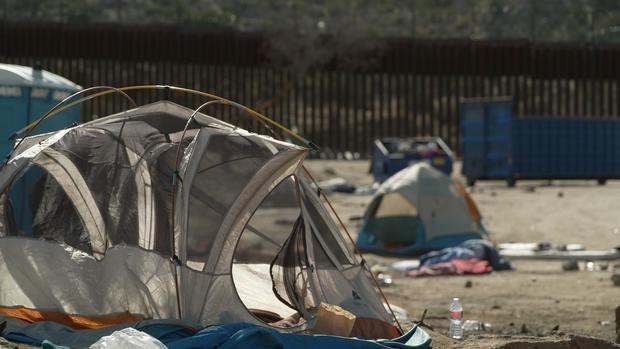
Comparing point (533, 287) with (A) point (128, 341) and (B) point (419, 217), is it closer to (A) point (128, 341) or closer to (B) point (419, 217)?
(B) point (419, 217)

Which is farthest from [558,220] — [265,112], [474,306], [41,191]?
[265,112]

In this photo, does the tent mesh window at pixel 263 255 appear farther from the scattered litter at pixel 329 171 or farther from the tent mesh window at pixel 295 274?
the scattered litter at pixel 329 171

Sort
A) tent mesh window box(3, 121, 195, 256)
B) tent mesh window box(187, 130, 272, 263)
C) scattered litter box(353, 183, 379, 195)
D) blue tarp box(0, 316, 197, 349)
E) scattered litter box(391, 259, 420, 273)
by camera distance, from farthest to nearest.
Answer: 1. scattered litter box(353, 183, 379, 195)
2. scattered litter box(391, 259, 420, 273)
3. tent mesh window box(3, 121, 195, 256)
4. tent mesh window box(187, 130, 272, 263)
5. blue tarp box(0, 316, 197, 349)

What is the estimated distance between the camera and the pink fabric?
17.3 m

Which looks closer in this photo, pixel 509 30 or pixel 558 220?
pixel 558 220

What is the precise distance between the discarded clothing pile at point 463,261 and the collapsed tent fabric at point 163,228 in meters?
6.27

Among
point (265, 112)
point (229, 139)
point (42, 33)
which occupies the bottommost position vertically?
point (265, 112)

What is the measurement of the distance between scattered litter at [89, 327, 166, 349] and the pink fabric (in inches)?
356

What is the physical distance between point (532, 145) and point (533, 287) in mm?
17593

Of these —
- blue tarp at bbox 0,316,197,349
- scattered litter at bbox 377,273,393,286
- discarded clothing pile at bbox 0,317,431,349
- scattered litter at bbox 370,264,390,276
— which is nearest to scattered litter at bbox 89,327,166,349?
discarded clothing pile at bbox 0,317,431,349

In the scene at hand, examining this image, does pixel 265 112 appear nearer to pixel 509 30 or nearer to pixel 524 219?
pixel 509 30

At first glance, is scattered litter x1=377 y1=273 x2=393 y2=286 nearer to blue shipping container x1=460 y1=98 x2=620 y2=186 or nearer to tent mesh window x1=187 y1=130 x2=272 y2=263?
tent mesh window x1=187 y1=130 x2=272 y2=263

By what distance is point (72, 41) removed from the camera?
42.5m

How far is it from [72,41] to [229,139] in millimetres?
32700
